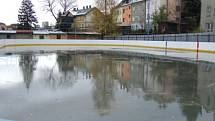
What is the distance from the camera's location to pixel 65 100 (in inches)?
313

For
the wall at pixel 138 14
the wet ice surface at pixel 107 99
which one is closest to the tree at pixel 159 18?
the wall at pixel 138 14

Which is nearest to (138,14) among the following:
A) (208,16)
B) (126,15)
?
(126,15)

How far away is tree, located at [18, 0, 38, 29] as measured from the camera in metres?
69.0

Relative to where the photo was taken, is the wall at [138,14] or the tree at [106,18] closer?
the tree at [106,18]

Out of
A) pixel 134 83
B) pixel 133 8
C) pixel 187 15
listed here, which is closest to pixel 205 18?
pixel 187 15

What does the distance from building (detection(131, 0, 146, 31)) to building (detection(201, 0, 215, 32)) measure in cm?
1846

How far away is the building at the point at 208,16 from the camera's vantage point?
40.2 meters

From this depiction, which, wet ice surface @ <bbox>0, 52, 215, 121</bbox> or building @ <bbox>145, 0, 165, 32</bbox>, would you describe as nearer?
wet ice surface @ <bbox>0, 52, 215, 121</bbox>

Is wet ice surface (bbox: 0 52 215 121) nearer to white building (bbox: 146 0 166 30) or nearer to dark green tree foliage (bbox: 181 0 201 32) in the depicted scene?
dark green tree foliage (bbox: 181 0 201 32)

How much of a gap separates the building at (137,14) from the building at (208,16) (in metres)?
18.5

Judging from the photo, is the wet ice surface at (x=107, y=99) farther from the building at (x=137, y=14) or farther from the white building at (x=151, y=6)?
the building at (x=137, y=14)

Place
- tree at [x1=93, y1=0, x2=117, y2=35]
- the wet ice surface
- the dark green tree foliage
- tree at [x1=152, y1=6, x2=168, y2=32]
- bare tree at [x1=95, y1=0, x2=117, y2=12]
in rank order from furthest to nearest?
bare tree at [x1=95, y1=0, x2=117, y2=12]
tree at [x1=93, y1=0, x2=117, y2=35]
the dark green tree foliage
tree at [x1=152, y1=6, x2=168, y2=32]
the wet ice surface

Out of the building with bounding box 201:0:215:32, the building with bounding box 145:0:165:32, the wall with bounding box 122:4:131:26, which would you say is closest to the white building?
A: the building with bounding box 145:0:165:32

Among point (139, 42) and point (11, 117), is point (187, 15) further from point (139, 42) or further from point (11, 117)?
point (11, 117)
